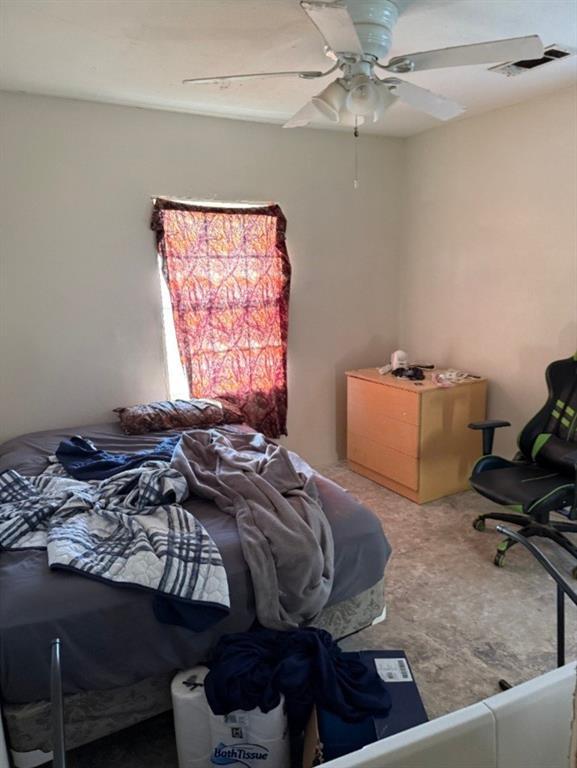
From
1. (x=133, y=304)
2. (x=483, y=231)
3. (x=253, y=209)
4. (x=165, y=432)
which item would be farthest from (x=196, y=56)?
(x=483, y=231)

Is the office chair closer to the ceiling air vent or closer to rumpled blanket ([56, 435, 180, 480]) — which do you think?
the ceiling air vent

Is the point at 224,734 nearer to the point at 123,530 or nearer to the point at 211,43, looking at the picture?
the point at 123,530

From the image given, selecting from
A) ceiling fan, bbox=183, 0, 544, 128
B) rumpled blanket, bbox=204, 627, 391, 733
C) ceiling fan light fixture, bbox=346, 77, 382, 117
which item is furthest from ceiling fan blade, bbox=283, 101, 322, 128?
rumpled blanket, bbox=204, 627, 391, 733

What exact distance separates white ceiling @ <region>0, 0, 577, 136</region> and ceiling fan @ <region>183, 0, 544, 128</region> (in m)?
0.16

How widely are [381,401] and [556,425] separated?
1.13 meters

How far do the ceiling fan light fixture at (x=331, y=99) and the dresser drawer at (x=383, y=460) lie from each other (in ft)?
7.16

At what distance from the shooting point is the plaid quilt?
5.14ft

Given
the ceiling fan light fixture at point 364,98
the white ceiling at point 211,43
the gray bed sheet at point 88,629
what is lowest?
the gray bed sheet at point 88,629

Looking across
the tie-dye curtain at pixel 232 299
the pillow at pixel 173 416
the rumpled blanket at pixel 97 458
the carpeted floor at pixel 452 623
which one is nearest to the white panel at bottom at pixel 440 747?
the carpeted floor at pixel 452 623

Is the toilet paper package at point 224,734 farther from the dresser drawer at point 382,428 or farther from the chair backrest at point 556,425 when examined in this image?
the dresser drawer at point 382,428

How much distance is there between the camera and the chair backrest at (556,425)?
9.16 feet

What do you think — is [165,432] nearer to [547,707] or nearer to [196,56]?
[196,56]

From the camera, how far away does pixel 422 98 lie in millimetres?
2113

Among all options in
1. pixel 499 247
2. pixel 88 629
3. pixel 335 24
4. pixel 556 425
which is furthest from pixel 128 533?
pixel 499 247
